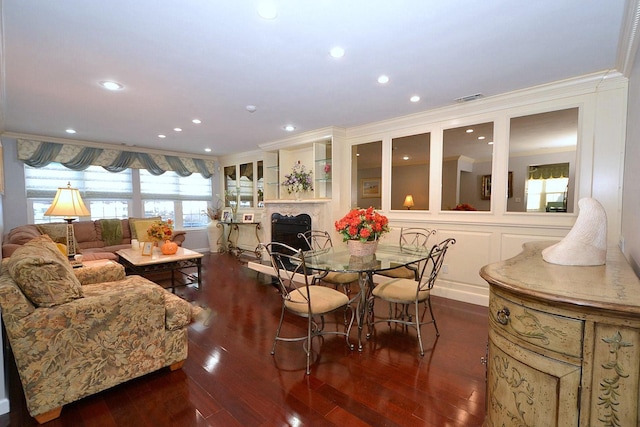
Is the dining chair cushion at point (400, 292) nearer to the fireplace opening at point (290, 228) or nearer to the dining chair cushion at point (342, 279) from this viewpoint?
the dining chair cushion at point (342, 279)

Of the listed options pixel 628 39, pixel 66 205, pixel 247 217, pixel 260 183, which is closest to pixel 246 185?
pixel 260 183

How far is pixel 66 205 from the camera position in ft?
9.97

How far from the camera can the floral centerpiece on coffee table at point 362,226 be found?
2629mm

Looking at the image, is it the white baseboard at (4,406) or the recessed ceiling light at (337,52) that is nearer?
the white baseboard at (4,406)

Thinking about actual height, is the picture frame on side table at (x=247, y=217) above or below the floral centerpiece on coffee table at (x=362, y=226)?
below

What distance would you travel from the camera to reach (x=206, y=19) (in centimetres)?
186

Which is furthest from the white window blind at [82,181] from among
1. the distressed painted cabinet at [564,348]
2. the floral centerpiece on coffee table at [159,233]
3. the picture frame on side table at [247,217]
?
the distressed painted cabinet at [564,348]

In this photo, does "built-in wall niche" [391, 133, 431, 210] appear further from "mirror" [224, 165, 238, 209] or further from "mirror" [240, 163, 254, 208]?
"mirror" [224, 165, 238, 209]

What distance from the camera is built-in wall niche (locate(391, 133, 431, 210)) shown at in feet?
13.0

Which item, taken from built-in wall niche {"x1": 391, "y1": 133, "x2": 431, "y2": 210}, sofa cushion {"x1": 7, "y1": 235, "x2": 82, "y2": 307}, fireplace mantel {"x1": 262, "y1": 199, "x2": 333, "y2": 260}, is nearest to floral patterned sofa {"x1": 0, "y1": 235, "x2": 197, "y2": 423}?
sofa cushion {"x1": 7, "y1": 235, "x2": 82, "y2": 307}

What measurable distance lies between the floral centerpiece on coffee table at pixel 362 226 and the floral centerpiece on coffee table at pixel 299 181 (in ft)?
8.41

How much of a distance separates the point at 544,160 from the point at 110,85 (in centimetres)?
463

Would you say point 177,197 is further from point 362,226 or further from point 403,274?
point 403,274

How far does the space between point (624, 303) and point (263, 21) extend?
7.53ft
